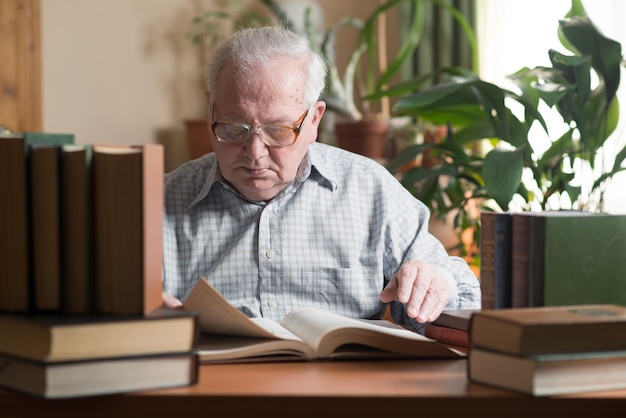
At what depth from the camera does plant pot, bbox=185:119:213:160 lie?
4172 millimetres

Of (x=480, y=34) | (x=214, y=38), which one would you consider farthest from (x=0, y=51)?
(x=480, y=34)

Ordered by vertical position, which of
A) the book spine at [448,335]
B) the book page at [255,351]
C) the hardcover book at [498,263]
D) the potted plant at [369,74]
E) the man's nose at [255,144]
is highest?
the potted plant at [369,74]

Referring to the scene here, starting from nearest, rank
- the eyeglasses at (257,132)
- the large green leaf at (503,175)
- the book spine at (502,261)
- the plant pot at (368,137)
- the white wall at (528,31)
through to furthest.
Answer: the book spine at (502,261) → the eyeglasses at (257,132) → the large green leaf at (503,175) → the white wall at (528,31) → the plant pot at (368,137)

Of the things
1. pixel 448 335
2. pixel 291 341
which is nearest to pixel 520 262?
pixel 448 335

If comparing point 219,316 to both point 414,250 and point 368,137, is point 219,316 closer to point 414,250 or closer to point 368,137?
point 414,250

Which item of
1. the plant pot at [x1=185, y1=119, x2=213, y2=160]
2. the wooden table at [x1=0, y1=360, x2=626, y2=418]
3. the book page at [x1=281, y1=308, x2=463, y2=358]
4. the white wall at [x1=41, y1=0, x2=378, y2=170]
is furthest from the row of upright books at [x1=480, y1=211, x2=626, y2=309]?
the white wall at [x1=41, y1=0, x2=378, y2=170]

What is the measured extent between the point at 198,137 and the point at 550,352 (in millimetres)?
3285

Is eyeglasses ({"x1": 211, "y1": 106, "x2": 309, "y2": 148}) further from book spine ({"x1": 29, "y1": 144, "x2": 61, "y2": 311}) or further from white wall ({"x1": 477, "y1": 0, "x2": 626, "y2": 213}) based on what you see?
white wall ({"x1": 477, "y1": 0, "x2": 626, "y2": 213})

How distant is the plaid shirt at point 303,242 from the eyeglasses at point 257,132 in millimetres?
137

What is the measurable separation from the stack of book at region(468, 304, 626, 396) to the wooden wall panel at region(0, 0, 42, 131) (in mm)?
3524

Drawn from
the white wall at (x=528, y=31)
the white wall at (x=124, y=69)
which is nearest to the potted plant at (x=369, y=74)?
the white wall at (x=528, y=31)

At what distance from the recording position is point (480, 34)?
3977 millimetres

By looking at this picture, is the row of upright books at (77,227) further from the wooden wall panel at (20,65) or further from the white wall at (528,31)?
the wooden wall panel at (20,65)

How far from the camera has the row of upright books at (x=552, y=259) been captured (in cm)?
127
